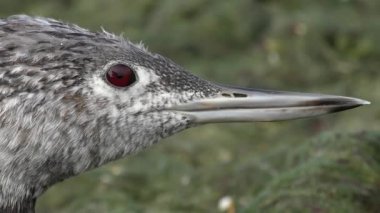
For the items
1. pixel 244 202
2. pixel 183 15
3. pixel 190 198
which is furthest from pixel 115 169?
pixel 183 15

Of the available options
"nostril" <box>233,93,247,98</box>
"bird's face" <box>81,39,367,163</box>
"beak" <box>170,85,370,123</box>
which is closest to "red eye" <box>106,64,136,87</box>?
"bird's face" <box>81,39,367,163</box>

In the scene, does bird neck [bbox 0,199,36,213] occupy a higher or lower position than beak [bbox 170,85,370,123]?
lower

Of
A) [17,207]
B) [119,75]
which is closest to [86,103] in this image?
[119,75]

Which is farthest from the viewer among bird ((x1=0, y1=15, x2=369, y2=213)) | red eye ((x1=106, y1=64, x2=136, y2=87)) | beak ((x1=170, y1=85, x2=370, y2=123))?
beak ((x1=170, y1=85, x2=370, y2=123))

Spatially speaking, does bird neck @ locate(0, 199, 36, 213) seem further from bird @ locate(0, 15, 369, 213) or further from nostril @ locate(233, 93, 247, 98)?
nostril @ locate(233, 93, 247, 98)

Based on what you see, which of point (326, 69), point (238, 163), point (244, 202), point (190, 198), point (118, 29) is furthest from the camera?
point (118, 29)

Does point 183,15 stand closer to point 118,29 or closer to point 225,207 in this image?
point 118,29
